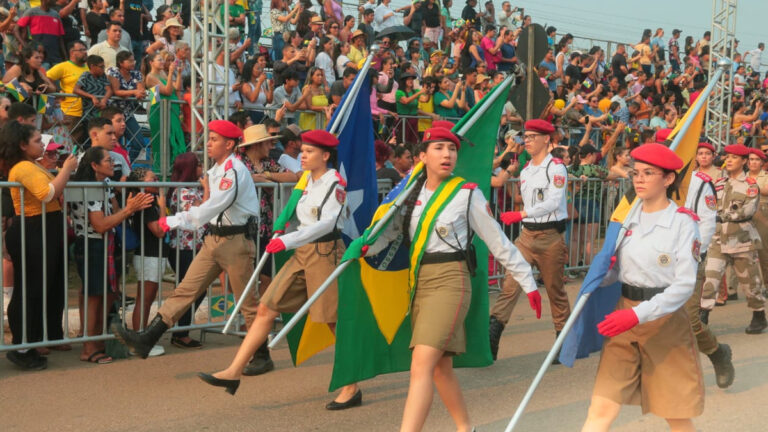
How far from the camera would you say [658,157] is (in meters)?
4.58

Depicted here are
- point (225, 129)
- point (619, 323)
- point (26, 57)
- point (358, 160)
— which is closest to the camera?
point (619, 323)

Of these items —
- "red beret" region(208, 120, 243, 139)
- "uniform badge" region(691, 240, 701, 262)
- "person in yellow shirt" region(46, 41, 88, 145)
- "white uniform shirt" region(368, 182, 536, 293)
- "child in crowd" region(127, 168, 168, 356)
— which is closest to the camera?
"uniform badge" region(691, 240, 701, 262)

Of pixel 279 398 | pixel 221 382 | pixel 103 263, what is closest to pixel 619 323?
pixel 221 382

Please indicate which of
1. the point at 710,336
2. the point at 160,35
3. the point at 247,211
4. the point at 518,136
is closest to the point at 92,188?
the point at 247,211

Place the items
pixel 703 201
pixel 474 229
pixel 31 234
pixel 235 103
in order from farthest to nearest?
pixel 235 103 < pixel 703 201 < pixel 31 234 < pixel 474 229

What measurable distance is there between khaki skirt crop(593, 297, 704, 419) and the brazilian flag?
1036 millimetres

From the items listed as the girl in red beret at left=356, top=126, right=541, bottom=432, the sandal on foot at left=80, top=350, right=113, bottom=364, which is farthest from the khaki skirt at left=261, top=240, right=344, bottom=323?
the sandal on foot at left=80, top=350, right=113, bottom=364

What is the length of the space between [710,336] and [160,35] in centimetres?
876

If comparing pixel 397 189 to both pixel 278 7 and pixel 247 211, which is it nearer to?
pixel 247 211

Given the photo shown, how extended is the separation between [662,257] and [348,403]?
2.49m

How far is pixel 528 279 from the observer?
499cm

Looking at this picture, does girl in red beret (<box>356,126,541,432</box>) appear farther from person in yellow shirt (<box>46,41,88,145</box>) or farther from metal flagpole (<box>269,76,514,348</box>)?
person in yellow shirt (<box>46,41,88,145</box>)

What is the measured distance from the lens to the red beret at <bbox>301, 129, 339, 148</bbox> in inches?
244

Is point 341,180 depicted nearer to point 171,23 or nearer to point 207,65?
point 207,65
